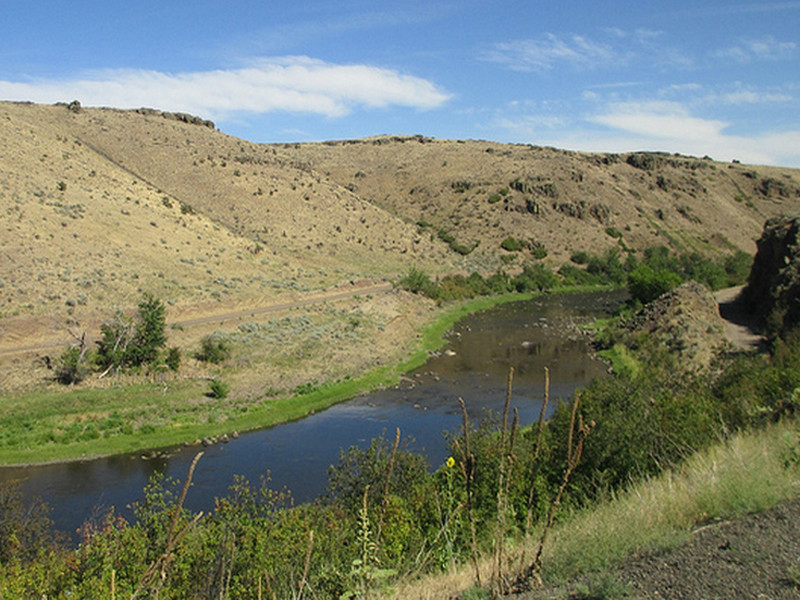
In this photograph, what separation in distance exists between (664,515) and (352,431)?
24.4m

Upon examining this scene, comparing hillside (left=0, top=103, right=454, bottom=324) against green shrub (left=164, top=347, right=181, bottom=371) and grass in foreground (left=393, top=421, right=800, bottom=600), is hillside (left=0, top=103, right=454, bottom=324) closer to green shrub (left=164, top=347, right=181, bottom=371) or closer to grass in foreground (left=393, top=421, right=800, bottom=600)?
green shrub (left=164, top=347, right=181, bottom=371)

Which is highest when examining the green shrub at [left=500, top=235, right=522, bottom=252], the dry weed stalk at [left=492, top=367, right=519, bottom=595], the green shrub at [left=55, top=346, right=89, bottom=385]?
the green shrub at [left=500, top=235, right=522, bottom=252]

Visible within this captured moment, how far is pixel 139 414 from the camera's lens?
3152 cm

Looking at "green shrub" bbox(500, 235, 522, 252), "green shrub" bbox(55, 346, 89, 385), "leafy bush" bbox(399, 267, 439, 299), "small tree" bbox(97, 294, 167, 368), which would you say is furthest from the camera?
"green shrub" bbox(500, 235, 522, 252)

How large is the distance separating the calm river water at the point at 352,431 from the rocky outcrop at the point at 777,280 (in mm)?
11659

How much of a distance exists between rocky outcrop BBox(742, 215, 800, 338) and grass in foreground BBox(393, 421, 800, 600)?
3141 centimetres

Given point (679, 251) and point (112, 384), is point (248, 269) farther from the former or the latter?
point (679, 251)

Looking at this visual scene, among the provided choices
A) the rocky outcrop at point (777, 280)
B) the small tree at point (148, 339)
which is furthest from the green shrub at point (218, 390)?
the rocky outcrop at point (777, 280)

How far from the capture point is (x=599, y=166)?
448 ft

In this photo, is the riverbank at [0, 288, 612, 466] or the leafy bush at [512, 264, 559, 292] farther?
the leafy bush at [512, 264, 559, 292]

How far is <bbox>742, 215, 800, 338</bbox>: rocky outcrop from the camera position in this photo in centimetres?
3983

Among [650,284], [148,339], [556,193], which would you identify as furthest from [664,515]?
[556,193]

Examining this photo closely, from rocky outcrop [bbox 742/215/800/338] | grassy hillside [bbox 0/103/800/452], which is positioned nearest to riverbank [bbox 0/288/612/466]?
grassy hillside [bbox 0/103/800/452]

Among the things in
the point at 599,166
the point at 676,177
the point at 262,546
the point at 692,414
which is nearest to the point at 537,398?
the point at 692,414
